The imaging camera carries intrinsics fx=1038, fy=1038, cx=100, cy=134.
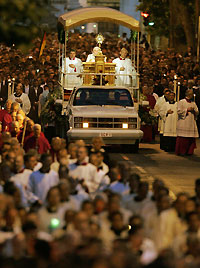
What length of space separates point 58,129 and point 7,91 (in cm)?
501

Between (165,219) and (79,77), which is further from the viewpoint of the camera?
(79,77)

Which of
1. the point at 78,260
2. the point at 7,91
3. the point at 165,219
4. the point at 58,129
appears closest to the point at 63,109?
the point at 58,129

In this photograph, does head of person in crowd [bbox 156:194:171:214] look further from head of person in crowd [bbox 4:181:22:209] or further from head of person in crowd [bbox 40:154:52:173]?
head of person in crowd [bbox 40:154:52:173]

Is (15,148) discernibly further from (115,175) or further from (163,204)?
(163,204)

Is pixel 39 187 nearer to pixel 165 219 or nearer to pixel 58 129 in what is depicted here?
pixel 165 219

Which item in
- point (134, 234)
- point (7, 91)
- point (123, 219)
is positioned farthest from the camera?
A: point (7, 91)

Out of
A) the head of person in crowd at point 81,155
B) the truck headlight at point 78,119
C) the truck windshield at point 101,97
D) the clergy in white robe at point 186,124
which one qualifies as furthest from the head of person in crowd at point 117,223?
the truck windshield at point 101,97

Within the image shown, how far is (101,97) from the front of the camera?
79.7 feet

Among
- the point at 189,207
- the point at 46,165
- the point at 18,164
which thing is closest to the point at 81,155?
the point at 46,165

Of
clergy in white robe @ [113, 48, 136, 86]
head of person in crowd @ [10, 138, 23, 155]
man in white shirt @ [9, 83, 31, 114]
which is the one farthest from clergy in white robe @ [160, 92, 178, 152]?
head of person in crowd @ [10, 138, 23, 155]

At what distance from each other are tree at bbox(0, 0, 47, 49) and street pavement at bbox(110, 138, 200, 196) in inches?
222

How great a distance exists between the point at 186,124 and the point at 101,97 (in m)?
2.09

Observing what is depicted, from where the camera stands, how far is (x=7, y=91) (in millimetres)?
29922

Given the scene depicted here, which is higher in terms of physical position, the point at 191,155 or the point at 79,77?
the point at 79,77
